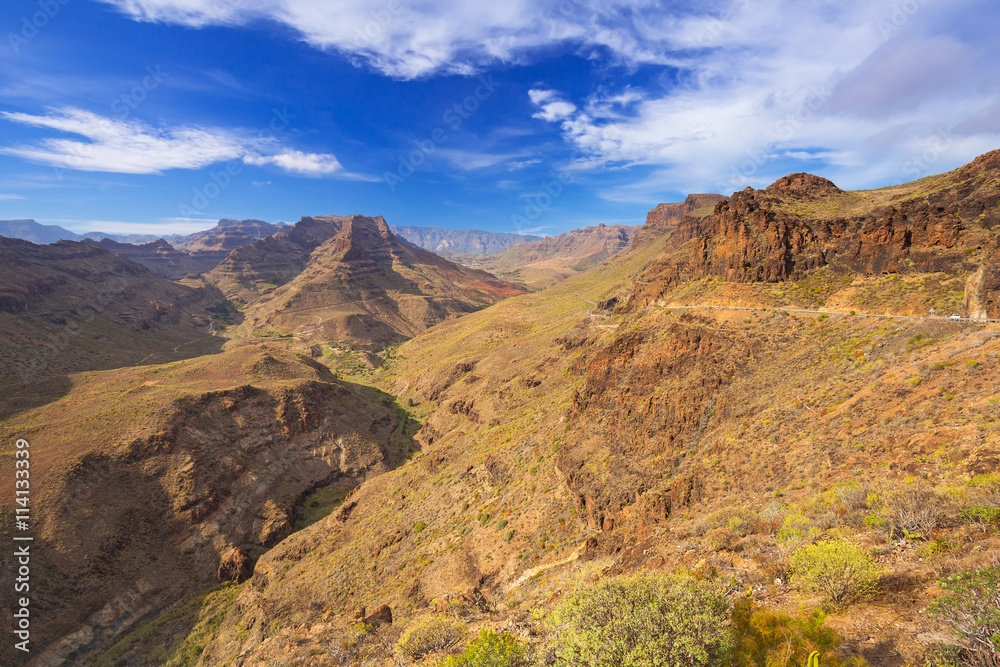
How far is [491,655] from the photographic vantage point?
419 inches

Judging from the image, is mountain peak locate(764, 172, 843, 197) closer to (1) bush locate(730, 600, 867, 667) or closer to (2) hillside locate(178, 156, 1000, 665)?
(2) hillside locate(178, 156, 1000, 665)

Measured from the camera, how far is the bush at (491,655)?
10.5 meters

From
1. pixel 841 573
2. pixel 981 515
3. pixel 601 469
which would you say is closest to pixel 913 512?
pixel 981 515

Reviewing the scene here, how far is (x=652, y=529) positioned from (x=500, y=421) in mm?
31783

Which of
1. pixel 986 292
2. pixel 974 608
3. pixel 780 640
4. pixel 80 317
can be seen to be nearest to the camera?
pixel 974 608

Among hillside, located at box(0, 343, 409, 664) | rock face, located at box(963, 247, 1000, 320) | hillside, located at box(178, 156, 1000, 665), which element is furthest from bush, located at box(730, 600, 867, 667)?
hillside, located at box(0, 343, 409, 664)

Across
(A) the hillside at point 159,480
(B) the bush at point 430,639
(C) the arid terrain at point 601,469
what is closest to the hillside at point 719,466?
(C) the arid terrain at point 601,469

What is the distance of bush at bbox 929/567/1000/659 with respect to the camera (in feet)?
20.3

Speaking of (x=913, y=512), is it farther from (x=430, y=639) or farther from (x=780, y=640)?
(x=430, y=639)

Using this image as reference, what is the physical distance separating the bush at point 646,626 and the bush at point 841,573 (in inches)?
95.8

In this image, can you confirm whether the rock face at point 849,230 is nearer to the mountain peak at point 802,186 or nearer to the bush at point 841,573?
the mountain peak at point 802,186

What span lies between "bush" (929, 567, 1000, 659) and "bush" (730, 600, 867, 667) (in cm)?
182

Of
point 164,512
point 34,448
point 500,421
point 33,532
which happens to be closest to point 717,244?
point 500,421

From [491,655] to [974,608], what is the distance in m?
10.8
